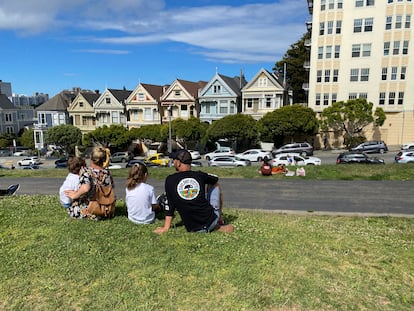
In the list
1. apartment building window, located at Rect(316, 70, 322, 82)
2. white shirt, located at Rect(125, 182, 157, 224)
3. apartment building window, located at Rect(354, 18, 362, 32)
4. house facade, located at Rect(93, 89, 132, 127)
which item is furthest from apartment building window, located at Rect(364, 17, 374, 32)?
white shirt, located at Rect(125, 182, 157, 224)

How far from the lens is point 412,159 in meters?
23.5

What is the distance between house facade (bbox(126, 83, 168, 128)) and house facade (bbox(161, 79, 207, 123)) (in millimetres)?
1445

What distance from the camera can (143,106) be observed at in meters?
49.4

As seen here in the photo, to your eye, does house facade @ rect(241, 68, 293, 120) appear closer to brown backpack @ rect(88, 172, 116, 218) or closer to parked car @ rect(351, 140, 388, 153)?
parked car @ rect(351, 140, 388, 153)

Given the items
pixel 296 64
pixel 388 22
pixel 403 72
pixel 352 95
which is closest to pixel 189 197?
pixel 352 95

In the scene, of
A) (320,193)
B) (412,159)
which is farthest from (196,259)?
(412,159)

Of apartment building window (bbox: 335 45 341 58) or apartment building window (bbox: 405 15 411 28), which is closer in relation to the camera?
apartment building window (bbox: 405 15 411 28)

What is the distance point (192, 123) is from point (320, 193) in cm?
3052

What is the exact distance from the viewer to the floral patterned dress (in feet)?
18.4

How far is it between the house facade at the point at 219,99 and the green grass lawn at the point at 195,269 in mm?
40135

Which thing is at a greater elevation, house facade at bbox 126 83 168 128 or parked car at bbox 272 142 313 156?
house facade at bbox 126 83 168 128

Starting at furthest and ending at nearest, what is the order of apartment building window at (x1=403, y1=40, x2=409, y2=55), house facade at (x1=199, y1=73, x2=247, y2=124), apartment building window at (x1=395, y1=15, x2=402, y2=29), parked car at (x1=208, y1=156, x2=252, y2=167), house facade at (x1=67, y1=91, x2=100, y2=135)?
1. house facade at (x1=67, y1=91, x2=100, y2=135)
2. house facade at (x1=199, y1=73, x2=247, y2=124)
3. apartment building window at (x1=403, y1=40, x2=409, y2=55)
4. apartment building window at (x1=395, y1=15, x2=402, y2=29)
5. parked car at (x1=208, y1=156, x2=252, y2=167)

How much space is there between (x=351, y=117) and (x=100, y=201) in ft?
118

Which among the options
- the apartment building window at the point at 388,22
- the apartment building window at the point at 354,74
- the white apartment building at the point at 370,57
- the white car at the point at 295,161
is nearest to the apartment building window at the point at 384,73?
the white apartment building at the point at 370,57
